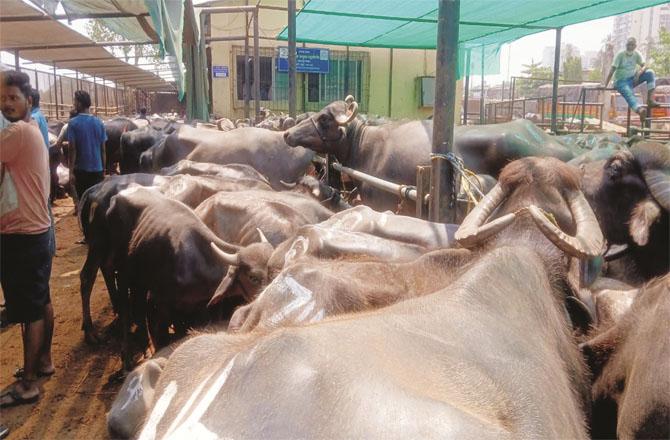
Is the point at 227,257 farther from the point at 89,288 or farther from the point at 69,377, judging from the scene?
the point at 89,288

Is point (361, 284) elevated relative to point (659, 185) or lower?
lower

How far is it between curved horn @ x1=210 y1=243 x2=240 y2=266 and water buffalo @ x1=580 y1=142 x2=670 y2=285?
2.24 metres

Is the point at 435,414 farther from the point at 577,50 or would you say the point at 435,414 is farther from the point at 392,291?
the point at 577,50

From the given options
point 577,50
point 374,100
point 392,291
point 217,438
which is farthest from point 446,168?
point 577,50

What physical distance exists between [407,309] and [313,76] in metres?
20.5

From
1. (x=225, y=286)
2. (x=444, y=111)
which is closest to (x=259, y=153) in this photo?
(x=225, y=286)

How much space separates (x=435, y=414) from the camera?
3.96 ft

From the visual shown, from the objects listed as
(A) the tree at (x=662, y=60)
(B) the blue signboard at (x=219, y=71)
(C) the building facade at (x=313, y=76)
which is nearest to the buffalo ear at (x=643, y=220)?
(C) the building facade at (x=313, y=76)

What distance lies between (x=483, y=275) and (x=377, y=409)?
3.35 ft

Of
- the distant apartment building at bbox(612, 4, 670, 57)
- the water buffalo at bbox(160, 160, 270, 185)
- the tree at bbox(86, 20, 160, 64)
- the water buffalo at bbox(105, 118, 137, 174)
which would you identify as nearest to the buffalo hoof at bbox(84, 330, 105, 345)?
the water buffalo at bbox(160, 160, 270, 185)

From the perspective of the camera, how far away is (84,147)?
826cm

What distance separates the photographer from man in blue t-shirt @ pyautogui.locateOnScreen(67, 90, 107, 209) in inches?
324

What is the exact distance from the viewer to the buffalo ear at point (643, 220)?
11.7 ft

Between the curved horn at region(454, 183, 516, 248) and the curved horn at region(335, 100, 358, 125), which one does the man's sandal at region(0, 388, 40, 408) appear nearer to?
the curved horn at region(454, 183, 516, 248)
